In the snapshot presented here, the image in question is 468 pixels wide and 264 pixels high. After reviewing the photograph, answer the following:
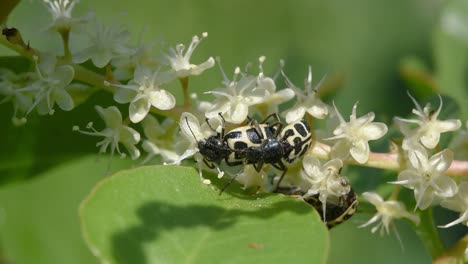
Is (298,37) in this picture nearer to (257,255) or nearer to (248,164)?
(248,164)

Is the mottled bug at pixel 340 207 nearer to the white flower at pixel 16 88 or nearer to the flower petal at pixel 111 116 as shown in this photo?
the flower petal at pixel 111 116

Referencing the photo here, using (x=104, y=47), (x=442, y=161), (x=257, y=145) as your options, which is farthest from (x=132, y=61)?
(x=442, y=161)

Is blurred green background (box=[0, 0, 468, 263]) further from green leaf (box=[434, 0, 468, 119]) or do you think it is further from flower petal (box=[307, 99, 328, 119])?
flower petal (box=[307, 99, 328, 119])

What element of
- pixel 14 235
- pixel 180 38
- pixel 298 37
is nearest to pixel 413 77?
pixel 180 38

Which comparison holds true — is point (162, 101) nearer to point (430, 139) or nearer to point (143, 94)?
point (143, 94)

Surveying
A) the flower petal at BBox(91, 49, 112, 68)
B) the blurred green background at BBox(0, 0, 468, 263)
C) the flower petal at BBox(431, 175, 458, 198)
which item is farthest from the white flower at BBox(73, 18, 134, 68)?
the flower petal at BBox(431, 175, 458, 198)

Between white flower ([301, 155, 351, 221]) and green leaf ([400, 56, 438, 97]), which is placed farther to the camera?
green leaf ([400, 56, 438, 97])
